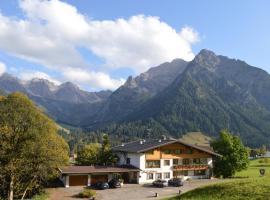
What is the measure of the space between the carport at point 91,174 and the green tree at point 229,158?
22035 millimetres

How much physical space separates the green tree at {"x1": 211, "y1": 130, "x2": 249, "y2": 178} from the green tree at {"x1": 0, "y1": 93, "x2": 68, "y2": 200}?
48313mm

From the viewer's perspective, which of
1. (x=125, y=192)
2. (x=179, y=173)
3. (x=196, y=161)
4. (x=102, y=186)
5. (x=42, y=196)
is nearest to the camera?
(x=42, y=196)

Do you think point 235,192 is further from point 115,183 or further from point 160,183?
point 160,183

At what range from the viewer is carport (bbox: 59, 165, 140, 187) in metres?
72.0

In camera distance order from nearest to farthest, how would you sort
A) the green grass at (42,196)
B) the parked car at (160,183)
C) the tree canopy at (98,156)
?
1. the green grass at (42,196)
2. the parked car at (160,183)
3. the tree canopy at (98,156)

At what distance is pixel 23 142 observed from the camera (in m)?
50.1

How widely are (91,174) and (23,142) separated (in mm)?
27053

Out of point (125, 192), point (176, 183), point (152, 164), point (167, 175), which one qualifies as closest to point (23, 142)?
point (125, 192)

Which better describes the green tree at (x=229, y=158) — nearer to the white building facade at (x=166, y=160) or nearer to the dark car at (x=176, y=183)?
the white building facade at (x=166, y=160)

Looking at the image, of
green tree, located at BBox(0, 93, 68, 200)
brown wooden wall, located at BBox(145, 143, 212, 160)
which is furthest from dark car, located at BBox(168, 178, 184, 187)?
green tree, located at BBox(0, 93, 68, 200)

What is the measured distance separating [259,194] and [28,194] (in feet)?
121

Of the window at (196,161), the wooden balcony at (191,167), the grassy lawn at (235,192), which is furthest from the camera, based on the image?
the window at (196,161)

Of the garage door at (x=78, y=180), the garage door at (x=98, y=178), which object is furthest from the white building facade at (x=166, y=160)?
the garage door at (x=78, y=180)

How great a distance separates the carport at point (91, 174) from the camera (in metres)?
72.0
